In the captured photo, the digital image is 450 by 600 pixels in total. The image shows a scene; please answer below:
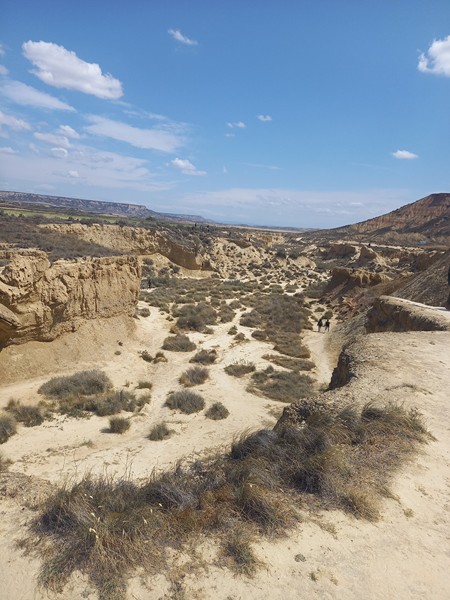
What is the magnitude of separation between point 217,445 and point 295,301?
1970cm

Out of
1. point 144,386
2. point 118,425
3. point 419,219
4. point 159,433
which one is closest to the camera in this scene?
point 159,433

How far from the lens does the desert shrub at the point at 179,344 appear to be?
50.4 feet

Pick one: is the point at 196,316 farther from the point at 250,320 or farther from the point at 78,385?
the point at 78,385

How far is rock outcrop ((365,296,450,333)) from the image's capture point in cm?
1162

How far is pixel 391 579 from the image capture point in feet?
10.0

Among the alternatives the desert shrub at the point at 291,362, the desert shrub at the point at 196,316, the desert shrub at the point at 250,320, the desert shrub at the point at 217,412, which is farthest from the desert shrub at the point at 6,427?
the desert shrub at the point at 250,320

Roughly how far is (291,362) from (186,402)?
19.9 feet

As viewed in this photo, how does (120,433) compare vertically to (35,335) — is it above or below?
below

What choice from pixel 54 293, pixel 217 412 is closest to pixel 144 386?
pixel 217 412

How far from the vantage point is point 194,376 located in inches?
484

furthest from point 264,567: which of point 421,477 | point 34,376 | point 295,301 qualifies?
point 295,301

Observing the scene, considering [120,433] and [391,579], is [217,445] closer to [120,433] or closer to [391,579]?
[120,433]

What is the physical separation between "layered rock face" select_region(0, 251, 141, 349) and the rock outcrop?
1231 centimetres

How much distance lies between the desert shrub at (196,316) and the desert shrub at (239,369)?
16.7 feet
